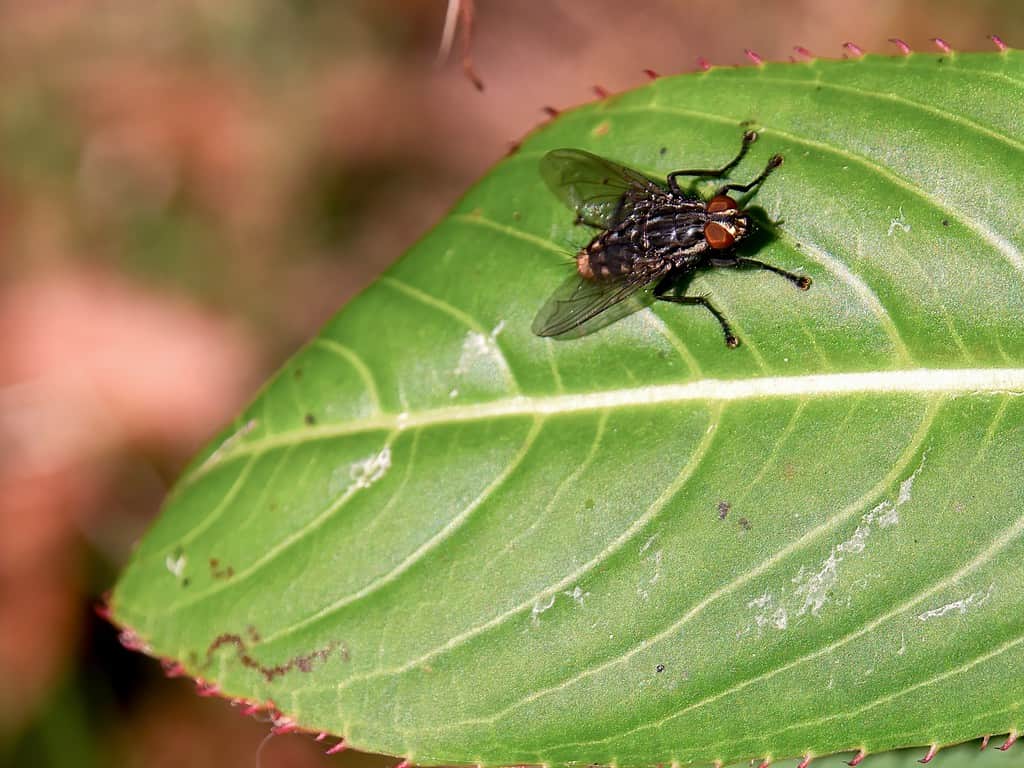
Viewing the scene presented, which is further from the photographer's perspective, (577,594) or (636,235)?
(636,235)

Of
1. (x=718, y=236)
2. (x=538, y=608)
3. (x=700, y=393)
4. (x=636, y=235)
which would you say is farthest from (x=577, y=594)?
(x=636, y=235)

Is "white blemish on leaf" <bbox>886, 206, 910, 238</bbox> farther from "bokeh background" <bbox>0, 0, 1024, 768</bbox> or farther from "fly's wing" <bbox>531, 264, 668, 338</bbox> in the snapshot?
"bokeh background" <bbox>0, 0, 1024, 768</bbox>

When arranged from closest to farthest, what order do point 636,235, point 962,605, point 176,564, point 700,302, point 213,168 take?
point 962,605
point 700,302
point 176,564
point 636,235
point 213,168

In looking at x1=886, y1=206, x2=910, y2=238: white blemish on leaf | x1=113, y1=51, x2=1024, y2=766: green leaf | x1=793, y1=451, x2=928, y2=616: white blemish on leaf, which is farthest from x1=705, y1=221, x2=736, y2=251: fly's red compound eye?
x1=793, y1=451, x2=928, y2=616: white blemish on leaf

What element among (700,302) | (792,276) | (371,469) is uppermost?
(792,276)

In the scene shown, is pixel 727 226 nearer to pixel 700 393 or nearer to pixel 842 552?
pixel 700 393
